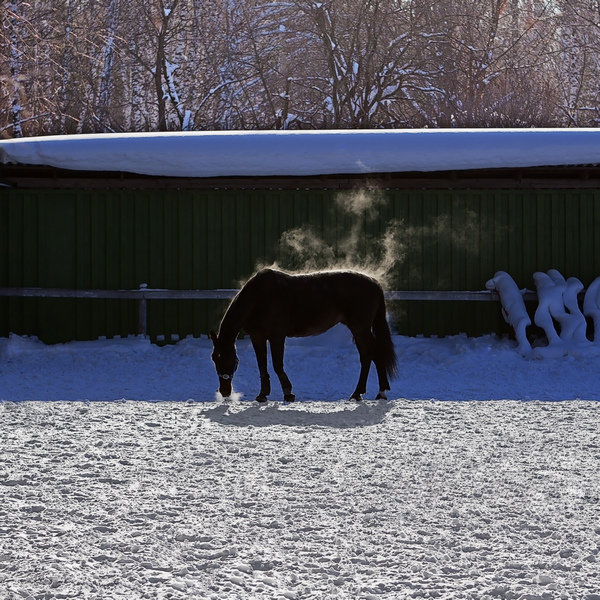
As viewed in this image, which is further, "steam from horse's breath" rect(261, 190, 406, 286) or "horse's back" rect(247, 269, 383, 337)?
"steam from horse's breath" rect(261, 190, 406, 286)

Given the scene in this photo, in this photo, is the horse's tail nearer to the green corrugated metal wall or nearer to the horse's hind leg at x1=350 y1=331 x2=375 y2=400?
the horse's hind leg at x1=350 y1=331 x2=375 y2=400

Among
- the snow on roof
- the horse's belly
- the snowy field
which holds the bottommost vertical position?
the snowy field

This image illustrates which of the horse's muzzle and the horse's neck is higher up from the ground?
the horse's neck

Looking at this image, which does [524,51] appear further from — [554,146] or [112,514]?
[112,514]

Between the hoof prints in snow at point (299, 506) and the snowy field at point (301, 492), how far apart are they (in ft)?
0.04

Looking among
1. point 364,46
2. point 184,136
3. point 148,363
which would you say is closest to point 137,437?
point 148,363

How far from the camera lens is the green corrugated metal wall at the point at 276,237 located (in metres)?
13.3

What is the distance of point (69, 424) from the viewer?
7578 mm

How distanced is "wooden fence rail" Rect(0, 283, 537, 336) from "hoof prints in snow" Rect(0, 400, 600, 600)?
4.30 m

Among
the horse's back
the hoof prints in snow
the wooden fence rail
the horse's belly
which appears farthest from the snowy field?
the wooden fence rail

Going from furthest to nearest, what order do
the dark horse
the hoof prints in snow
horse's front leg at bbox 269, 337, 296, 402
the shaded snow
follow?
the shaded snow < horse's front leg at bbox 269, 337, 296, 402 < the dark horse < the hoof prints in snow

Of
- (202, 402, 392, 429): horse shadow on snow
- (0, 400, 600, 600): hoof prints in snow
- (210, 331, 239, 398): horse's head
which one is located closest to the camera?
(0, 400, 600, 600): hoof prints in snow

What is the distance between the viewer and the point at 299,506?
4.98 metres

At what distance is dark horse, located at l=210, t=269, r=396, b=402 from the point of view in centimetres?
862
